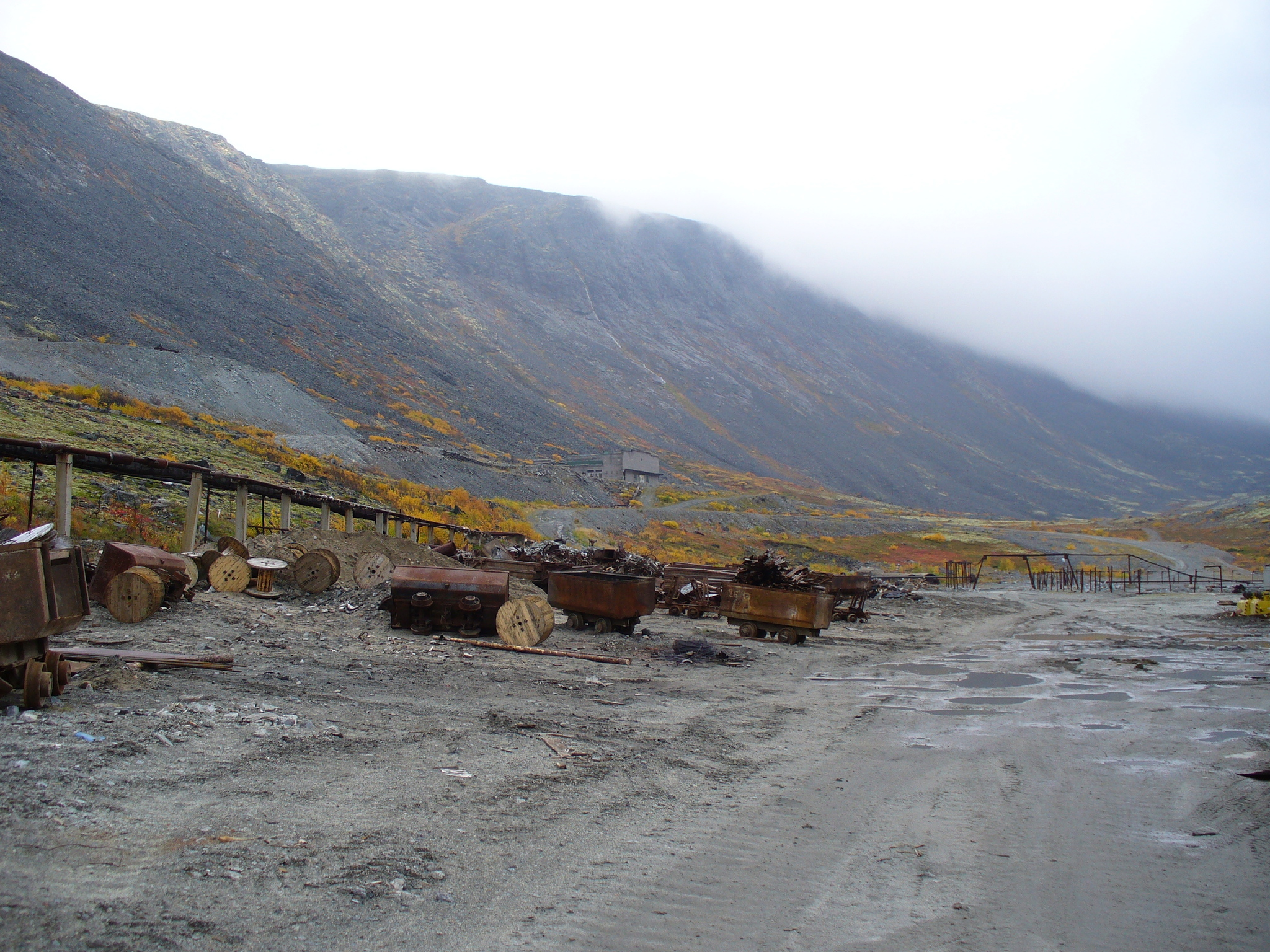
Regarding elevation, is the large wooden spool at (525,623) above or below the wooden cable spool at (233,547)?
below

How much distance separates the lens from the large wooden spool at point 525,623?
13.6 meters

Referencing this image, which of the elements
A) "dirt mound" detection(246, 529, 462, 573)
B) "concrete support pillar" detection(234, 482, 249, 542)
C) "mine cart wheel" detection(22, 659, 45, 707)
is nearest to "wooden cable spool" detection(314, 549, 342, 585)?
"dirt mound" detection(246, 529, 462, 573)

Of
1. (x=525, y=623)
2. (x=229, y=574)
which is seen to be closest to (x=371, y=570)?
(x=229, y=574)

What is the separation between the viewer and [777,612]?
18.5 m

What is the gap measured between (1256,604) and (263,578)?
1085 inches

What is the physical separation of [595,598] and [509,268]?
141 m

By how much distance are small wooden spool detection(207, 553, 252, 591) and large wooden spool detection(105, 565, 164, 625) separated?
3.65 metres

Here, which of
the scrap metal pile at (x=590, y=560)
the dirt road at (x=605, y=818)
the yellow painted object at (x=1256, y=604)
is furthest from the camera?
the yellow painted object at (x=1256, y=604)

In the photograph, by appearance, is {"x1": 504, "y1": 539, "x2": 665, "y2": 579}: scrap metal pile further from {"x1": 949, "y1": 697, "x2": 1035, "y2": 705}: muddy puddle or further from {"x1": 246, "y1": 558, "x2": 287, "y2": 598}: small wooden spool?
{"x1": 949, "y1": 697, "x2": 1035, "y2": 705}: muddy puddle

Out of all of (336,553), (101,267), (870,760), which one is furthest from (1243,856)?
(101,267)

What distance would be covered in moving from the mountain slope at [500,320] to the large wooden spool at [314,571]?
4805 centimetres

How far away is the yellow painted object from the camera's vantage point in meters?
24.3

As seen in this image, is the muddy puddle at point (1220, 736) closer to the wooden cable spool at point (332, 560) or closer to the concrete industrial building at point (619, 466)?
the wooden cable spool at point (332, 560)

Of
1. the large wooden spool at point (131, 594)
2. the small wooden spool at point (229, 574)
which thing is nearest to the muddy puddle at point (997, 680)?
the large wooden spool at point (131, 594)
